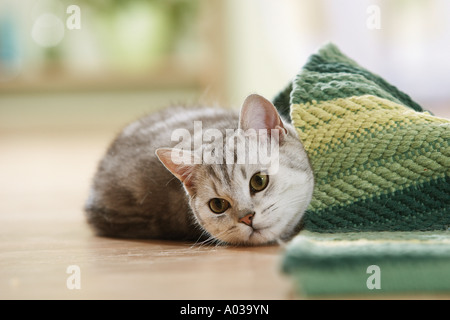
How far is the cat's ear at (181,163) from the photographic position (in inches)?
45.4

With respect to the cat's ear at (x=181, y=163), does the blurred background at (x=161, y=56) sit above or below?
above

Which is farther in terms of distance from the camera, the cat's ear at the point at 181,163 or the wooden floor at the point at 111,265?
the cat's ear at the point at 181,163

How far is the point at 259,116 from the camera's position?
1164 mm

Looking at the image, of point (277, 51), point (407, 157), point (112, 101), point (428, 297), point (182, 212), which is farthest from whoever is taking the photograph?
point (112, 101)

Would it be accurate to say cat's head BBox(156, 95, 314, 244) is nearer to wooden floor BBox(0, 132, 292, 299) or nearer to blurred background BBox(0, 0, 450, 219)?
wooden floor BBox(0, 132, 292, 299)

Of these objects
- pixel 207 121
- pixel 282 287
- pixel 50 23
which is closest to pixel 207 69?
pixel 50 23

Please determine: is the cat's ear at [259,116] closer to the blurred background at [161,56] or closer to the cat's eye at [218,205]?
the cat's eye at [218,205]

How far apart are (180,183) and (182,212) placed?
72 millimetres

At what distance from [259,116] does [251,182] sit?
0.49 feet

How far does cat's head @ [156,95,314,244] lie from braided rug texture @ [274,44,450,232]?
0.13ft

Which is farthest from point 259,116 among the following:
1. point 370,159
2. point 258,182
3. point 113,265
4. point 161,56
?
point 161,56

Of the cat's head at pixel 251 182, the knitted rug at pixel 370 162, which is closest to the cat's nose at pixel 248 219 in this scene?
the cat's head at pixel 251 182

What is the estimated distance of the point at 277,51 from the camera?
3822mm

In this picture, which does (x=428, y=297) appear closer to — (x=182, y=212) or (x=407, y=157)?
(x=407, y=157)
